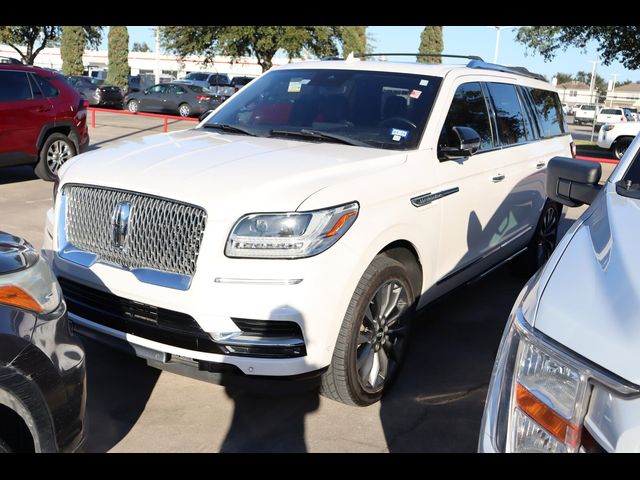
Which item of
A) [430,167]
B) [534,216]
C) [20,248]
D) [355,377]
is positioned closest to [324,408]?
[355,377]

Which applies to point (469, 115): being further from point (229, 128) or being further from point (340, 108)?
point (229, 128)

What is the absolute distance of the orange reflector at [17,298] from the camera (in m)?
2.25

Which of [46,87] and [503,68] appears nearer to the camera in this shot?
[503,68]

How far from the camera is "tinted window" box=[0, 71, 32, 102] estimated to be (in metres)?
9.23

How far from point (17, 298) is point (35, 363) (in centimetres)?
24

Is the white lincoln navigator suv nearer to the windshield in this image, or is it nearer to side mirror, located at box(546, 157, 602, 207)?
the windshield

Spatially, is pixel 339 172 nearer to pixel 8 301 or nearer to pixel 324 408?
pixel 324 408

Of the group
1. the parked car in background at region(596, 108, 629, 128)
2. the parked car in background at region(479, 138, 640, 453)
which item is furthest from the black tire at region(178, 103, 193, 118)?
the parked car in background at region(479, 138, 640, 453)

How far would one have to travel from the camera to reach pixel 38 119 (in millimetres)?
9578

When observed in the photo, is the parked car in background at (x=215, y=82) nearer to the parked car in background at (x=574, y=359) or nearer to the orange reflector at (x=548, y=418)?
the parked car in background at (x=574, y=359)


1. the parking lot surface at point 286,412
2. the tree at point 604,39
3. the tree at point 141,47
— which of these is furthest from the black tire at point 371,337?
the tree at point 141,47

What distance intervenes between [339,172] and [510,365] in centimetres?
171

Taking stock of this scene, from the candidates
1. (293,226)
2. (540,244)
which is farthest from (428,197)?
(540,244)

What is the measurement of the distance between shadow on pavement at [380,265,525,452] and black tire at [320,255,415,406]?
19 centimetres
